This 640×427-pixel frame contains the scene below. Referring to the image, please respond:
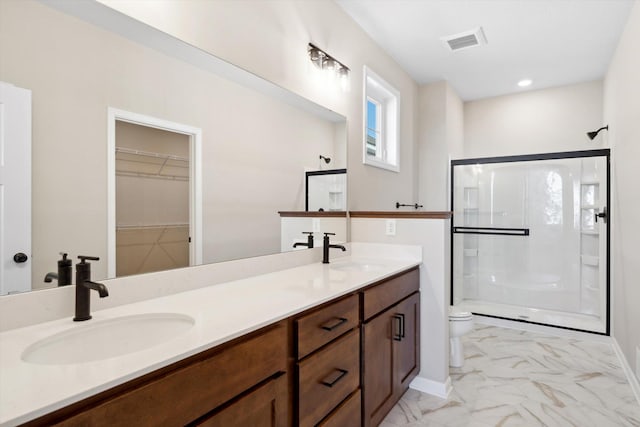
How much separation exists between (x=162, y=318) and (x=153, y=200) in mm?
448

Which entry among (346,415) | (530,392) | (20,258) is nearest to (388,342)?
(346,415)

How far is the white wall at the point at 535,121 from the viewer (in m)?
4.05

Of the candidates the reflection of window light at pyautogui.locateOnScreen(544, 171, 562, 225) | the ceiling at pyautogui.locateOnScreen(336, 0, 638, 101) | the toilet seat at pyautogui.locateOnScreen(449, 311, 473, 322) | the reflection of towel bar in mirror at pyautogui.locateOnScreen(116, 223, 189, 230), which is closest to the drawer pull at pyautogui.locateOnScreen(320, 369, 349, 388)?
the reflection of towel bar in mirror at pyautogui.locateOnScreen(116, 223, 189, 230)

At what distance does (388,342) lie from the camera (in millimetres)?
1855

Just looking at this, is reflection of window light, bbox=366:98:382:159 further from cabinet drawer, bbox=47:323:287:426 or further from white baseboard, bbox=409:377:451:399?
cabinet drawer, bbox=47:323:287:426

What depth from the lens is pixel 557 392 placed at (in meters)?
2.24

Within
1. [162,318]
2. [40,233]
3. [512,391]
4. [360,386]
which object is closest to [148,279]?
[162,318]

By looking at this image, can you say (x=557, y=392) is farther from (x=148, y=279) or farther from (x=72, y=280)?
(x=72, y=280)

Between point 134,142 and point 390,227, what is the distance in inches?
66.5

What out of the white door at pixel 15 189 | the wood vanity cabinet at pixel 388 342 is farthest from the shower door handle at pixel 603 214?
the white door at pixel 15 189

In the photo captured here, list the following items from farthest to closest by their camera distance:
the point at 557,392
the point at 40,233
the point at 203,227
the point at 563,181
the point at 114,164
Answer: the point at 563,181
the point at 557,392
the point at 203,227
the point at 114,164
the point at 40,233

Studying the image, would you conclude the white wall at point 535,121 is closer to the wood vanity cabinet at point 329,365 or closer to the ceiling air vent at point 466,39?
the ceiling air vent at point 466,39

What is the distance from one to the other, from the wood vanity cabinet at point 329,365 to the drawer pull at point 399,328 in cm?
41

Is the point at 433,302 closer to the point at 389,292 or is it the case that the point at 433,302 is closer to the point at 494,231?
the point at 389,292
